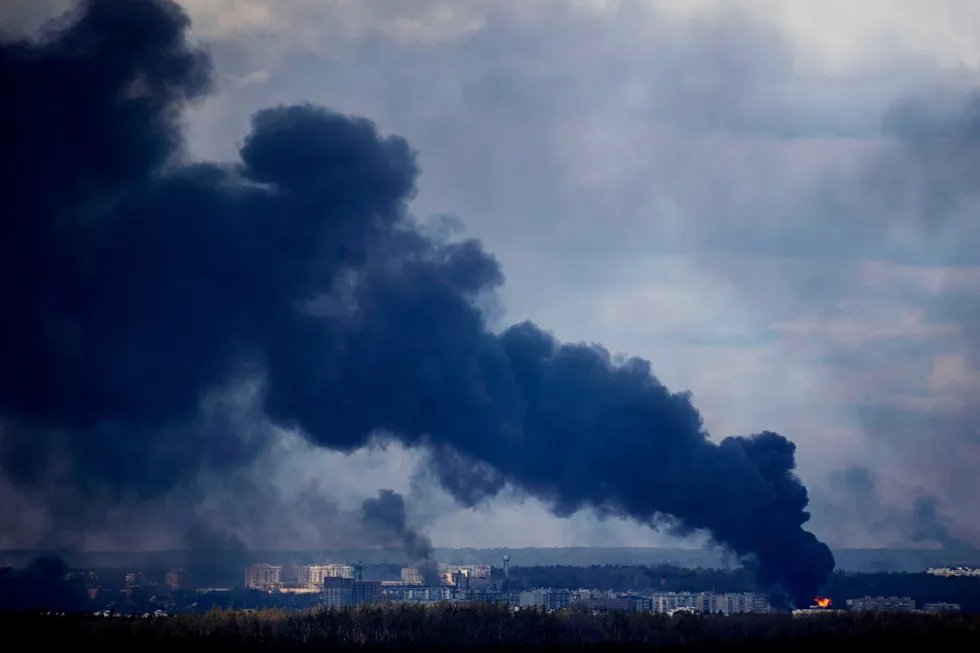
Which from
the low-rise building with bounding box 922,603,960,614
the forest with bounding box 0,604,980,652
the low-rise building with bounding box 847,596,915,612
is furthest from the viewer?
the low-rise building with bounding box 922,603,960,614

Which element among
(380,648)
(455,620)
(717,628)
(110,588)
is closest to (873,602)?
(717,628)

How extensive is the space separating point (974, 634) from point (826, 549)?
30899mm

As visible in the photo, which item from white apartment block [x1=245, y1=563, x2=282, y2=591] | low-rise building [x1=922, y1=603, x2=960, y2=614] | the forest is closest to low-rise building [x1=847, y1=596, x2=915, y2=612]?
low-rise building [x1=922, y1=603, x2=960, y2=614]

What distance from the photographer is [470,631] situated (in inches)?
4437

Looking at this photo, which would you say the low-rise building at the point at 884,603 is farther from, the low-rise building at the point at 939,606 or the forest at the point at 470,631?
the forest at the point at 470,631

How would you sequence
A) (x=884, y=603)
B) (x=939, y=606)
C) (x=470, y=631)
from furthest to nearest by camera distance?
1. (x=939, y=606)
2. (x=884, y=603)
3. (x=470, y=631)

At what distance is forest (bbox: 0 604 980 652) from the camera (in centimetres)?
10475

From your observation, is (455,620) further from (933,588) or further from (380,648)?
(933,588)

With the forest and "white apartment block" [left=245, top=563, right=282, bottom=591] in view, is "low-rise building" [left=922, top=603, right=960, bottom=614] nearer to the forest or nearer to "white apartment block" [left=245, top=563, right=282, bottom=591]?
the forest

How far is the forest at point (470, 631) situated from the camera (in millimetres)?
104750

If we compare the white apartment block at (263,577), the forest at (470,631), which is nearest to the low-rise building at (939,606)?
the forest at (470,631)

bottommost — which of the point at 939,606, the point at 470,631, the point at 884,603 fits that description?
the point at 470,631

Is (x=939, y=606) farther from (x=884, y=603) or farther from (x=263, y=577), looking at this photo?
(x=263, y=577)

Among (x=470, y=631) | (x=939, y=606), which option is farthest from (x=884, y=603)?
(x=470, y=631)
